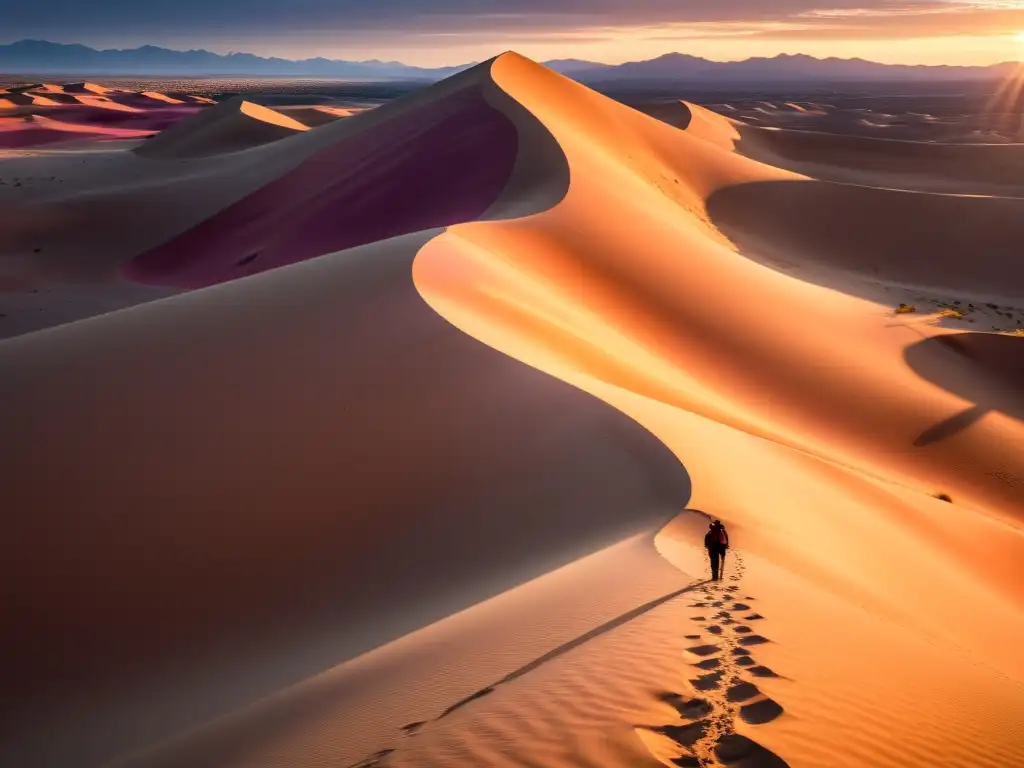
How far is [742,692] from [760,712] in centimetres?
17

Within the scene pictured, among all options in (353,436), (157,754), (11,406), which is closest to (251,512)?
(353,436)

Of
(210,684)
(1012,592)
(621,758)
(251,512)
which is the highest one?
(621,758)

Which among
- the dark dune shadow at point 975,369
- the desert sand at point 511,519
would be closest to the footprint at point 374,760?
the desert sand at point 511,519

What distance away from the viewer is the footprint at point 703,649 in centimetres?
466

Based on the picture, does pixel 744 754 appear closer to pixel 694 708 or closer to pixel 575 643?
pixel 694 708

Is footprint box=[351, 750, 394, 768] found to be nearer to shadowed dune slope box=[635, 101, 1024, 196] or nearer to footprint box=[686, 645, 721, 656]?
footprint box=[686, 645, 721, 656]

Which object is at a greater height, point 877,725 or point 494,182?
Result: point 494,182

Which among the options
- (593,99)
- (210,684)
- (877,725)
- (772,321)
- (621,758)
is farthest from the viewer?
(593,99)

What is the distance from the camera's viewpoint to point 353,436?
335 inches

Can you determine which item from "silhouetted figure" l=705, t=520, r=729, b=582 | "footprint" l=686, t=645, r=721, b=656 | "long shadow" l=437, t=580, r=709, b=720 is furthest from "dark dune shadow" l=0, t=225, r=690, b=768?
"footprint" l=686, t=645, r=721, b=656

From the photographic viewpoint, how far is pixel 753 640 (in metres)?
4.92

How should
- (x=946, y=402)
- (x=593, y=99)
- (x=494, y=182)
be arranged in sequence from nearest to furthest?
(x=946, y=402), (x=494, y=182), (x=593, y=99)

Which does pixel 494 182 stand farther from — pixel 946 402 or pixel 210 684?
pixel 210 684

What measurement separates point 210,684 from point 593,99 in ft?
102
